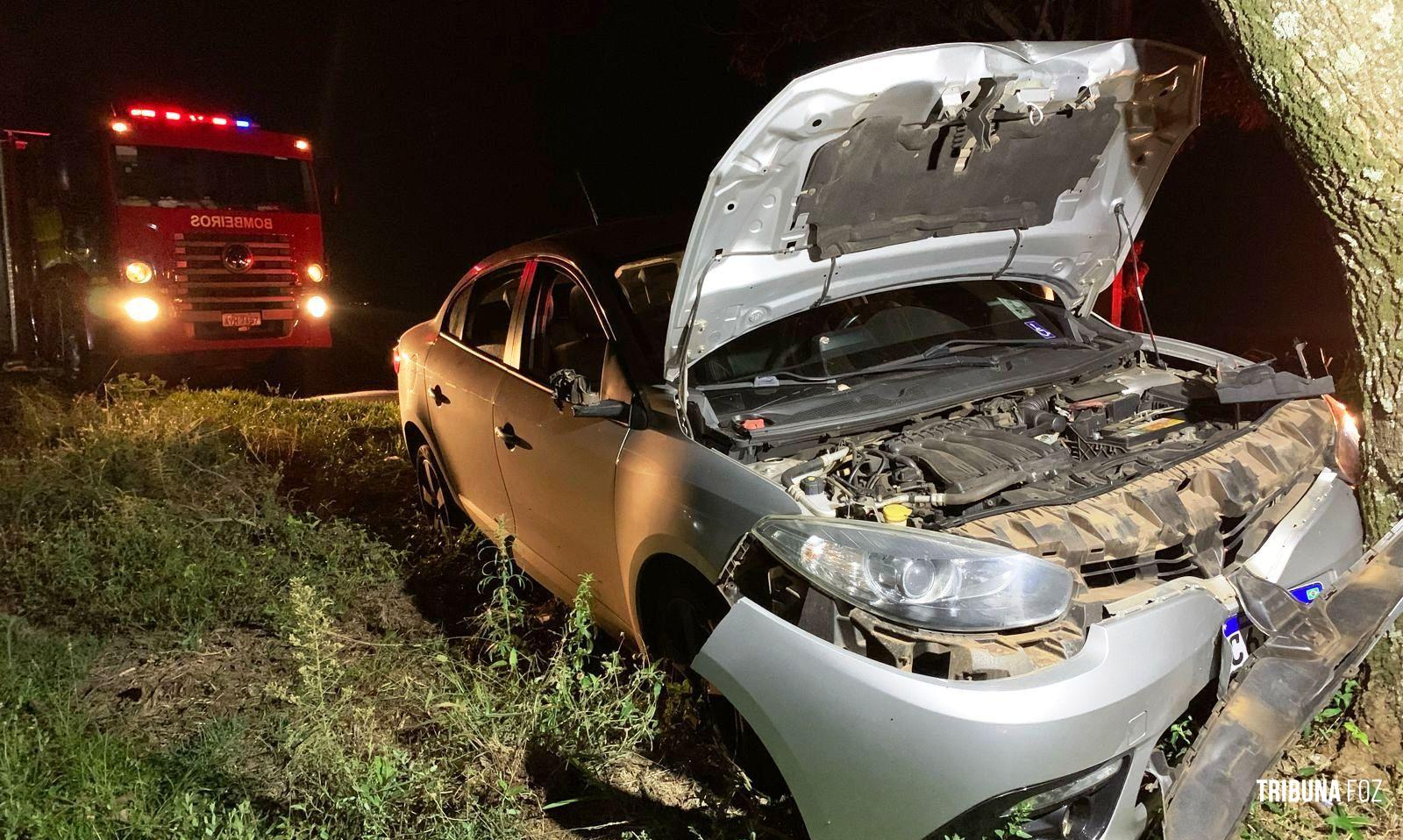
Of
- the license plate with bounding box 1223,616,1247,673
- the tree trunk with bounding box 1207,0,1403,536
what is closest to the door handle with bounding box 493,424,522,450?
the license plate with bounding box 1223,616,1247,673

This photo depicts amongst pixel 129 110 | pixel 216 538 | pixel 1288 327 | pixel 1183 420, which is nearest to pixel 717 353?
pixel 1183 420

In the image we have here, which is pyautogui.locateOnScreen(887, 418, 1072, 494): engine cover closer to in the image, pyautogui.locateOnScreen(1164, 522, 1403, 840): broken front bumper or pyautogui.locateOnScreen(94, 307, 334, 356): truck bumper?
pyautogui.locateOnScreen(1164, 522, 1403, 840): broken front bumper

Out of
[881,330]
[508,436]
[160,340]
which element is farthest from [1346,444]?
[160,340]

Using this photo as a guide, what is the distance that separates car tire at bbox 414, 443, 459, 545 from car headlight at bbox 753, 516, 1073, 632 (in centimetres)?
285

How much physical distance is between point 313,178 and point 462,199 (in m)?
12.6

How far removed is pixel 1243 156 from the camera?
8.49 metres

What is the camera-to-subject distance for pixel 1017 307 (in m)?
3.61

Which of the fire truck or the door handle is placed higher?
the fire truck

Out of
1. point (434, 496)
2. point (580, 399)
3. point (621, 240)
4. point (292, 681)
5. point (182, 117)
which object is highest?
point (182, 117)

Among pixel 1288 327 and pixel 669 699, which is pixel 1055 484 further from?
pixel 1288 327

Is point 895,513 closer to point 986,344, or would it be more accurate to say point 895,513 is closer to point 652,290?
point 986,344

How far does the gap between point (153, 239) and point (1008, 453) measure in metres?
9.28

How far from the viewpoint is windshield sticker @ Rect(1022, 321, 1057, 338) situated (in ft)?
11.5

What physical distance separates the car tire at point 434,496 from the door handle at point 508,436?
3.19 ft
